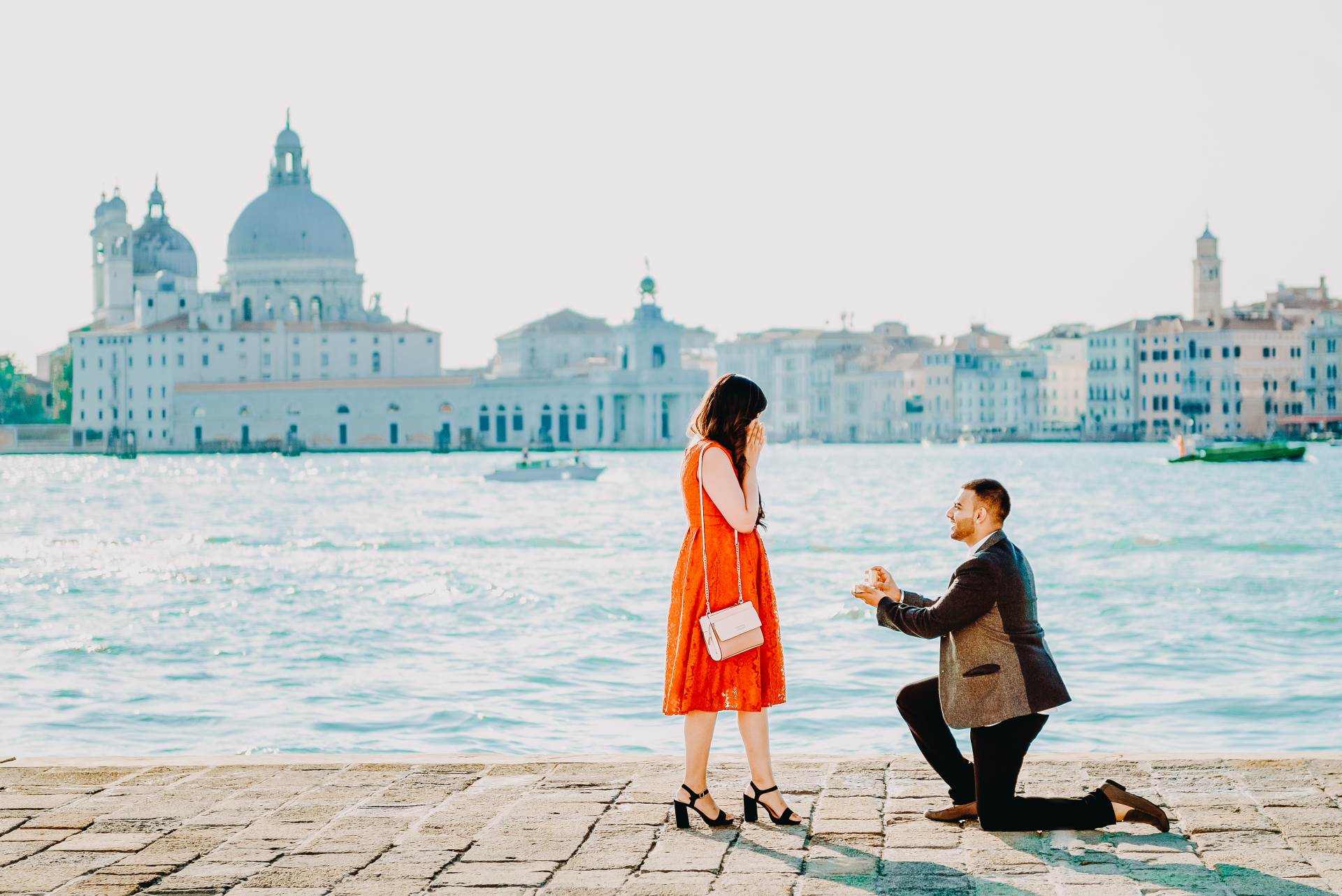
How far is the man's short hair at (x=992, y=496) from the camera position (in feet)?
13.6

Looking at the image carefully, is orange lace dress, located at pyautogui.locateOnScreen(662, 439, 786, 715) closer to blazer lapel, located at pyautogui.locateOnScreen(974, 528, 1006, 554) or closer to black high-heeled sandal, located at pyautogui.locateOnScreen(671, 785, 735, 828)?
black high-heeled sandal, located at pyautogui.locateOnScreen(671, 785, 735, 828)

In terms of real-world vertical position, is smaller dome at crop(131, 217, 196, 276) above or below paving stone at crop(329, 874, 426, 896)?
above

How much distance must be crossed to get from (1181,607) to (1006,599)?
12.1m

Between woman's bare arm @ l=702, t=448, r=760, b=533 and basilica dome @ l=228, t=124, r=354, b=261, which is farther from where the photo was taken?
basilica dome @ l=228, t=124, r=354, b=261

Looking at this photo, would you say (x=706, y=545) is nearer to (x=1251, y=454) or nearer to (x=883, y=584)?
(x=883, y=584)

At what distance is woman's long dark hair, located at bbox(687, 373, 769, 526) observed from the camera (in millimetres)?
4273

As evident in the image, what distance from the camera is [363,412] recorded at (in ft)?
278

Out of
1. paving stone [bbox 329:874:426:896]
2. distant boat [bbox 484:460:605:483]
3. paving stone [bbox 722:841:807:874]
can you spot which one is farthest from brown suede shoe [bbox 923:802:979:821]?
distant boat [bbox 484:460:605:483]

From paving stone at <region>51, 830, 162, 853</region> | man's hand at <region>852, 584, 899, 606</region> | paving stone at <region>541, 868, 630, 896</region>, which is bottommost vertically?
paving stone at <region>541, 868, 630, 896</region>

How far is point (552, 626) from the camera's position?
1388cm

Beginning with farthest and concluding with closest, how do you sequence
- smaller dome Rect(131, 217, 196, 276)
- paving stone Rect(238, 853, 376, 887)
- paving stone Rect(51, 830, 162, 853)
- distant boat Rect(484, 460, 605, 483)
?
smaller dome Rect(131, 217, 196, 276) < distant boat Rect(484, 460, 605, 483) < paving stone Rect(51, 830, 162, 853) < paving stone Rect(238, 853, 376, 887)

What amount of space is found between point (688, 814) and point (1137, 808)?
95cm

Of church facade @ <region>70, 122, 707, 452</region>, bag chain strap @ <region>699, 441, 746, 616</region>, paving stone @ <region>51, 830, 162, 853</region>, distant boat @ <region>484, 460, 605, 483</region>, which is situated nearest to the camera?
paving stone @ <region>51, 830, 162, 853</region>

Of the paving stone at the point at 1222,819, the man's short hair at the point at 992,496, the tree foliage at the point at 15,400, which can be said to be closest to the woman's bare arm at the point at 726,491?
the man's short hair at the point at 992,496
